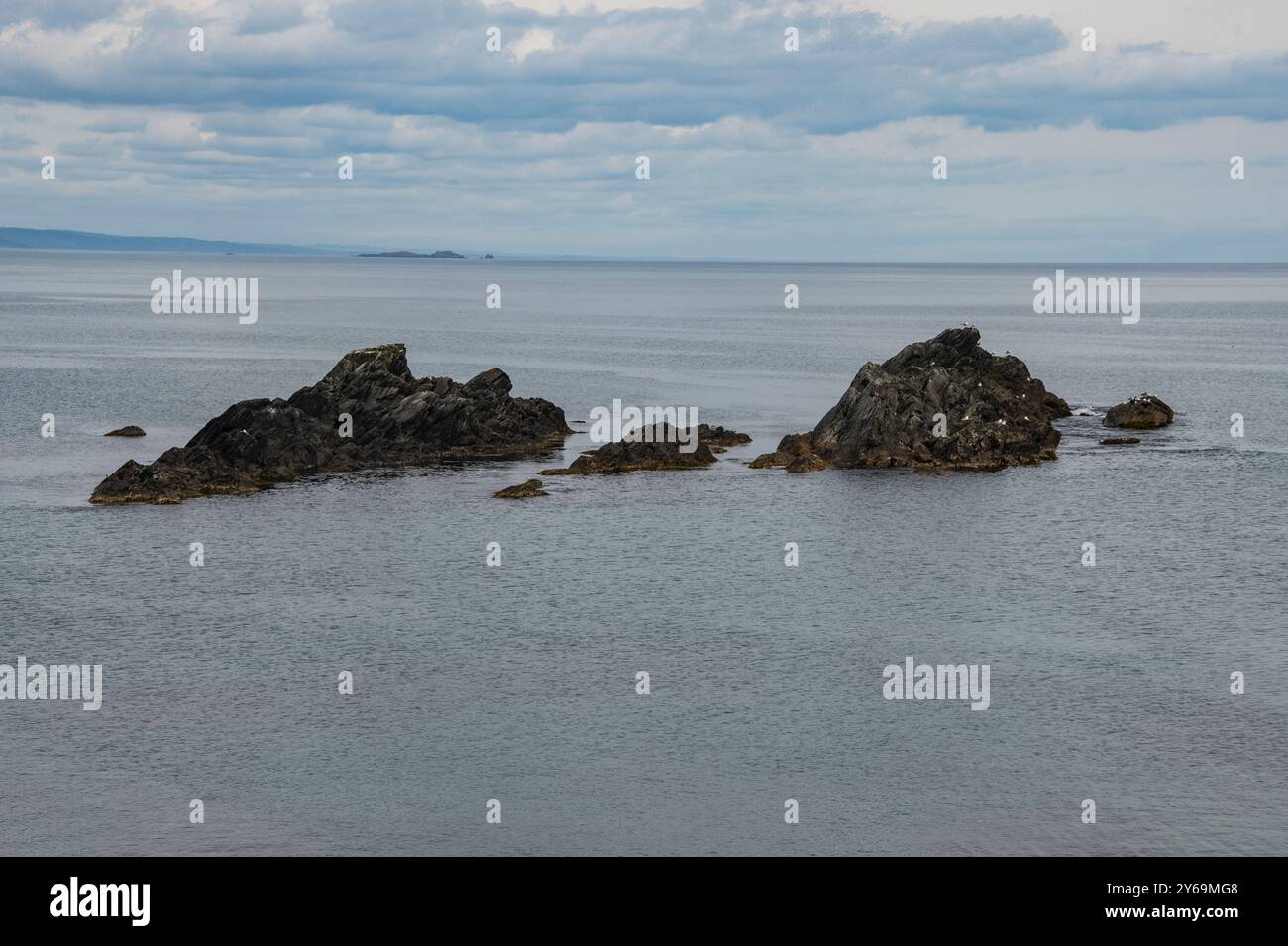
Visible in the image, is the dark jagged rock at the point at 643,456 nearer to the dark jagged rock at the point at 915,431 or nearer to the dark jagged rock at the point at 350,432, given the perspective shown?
the dark jagged rock at the point at 915,431

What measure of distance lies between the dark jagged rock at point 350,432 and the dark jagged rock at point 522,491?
12243mm

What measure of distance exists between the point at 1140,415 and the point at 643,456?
139 feet

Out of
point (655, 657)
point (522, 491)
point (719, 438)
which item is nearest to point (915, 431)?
point (719, 438)

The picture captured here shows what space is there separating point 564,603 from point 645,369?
97352 mm

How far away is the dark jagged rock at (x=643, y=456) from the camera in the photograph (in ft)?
280

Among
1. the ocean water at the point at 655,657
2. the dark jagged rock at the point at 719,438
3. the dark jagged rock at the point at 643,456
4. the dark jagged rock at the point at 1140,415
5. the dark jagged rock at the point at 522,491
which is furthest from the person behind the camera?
the dark jagged rock at the point at 1140,415

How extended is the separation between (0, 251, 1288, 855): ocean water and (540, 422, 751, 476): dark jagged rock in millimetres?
2346

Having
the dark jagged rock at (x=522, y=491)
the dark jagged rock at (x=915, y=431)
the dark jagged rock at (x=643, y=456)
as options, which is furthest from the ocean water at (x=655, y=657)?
the dark jagged rock at (x=915, y=431)

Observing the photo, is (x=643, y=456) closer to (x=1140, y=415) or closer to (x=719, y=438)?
(x=719, y=438)

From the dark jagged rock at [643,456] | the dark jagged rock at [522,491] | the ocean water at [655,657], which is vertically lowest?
the ocean water at [655,657]

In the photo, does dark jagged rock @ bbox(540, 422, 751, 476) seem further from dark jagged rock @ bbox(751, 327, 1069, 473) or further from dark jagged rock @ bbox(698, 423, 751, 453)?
dark jagged rock @ bbox(698, 423, 751, 453)

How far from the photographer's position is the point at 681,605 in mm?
57219
